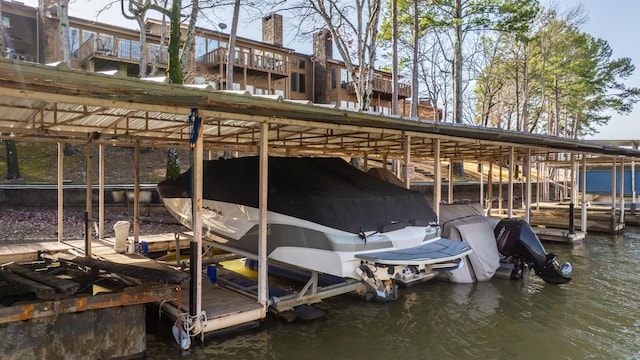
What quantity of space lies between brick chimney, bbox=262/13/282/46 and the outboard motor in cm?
2383

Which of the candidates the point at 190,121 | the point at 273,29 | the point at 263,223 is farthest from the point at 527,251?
the point at 273,29

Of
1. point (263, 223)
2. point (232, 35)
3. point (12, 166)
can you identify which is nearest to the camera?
point (263, 223)

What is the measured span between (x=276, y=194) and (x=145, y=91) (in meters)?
2.42

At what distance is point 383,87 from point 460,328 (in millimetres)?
25838

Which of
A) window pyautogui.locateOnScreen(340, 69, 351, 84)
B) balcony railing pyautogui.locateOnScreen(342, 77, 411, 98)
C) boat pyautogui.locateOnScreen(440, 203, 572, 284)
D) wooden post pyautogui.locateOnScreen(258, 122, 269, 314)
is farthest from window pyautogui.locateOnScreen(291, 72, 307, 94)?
wooden post pyautogui.locateOnScreen(258, 122, 269, 314)

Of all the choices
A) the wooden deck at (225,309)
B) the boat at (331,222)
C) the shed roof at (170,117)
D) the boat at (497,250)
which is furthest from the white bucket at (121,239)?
the boat at (497,250)

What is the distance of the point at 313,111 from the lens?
4.84 metres

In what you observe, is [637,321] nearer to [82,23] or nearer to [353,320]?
[353,320]

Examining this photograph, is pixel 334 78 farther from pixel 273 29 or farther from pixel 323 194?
pixel 323 194

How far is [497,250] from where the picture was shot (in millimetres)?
8141

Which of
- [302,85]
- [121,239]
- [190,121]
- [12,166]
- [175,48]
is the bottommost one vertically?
[121,239]

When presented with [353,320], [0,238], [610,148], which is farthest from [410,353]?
[610,148]

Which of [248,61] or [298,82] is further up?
[248,61]

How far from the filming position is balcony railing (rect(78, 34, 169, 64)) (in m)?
20.0
